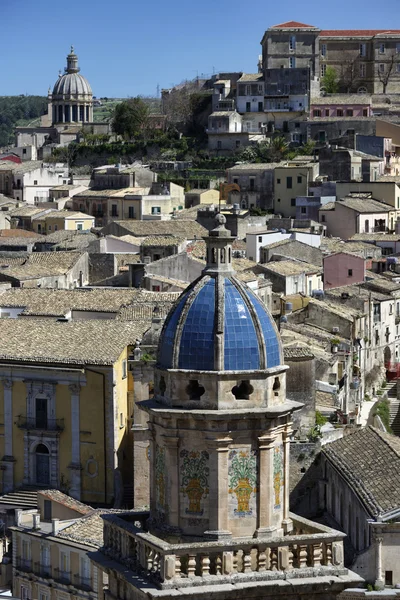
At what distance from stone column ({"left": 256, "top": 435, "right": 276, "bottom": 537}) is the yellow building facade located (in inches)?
805

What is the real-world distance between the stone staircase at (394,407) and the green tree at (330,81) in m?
53.7

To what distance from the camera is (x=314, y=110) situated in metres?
93.9

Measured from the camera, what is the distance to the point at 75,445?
115 ft

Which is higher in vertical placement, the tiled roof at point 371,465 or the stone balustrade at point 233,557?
the stone balustrade at point 233,557

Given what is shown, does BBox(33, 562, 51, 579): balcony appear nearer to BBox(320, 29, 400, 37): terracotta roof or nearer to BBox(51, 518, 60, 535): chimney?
BBox(51, 518, 60, 535): chimney

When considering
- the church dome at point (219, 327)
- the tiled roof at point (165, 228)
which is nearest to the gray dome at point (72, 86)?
the tiled roof at point (165, 228)

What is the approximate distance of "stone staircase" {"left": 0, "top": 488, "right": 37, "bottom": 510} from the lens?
112 ft

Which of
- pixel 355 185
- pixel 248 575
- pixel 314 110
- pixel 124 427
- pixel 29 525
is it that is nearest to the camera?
pixel 248 575

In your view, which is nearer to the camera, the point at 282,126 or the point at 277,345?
the point at 277,345

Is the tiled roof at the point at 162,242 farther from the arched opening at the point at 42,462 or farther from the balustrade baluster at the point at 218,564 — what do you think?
the balustrade baluster at the point at 218,564

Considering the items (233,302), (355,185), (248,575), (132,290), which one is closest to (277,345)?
(233,302)

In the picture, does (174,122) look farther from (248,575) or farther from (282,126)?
(248,575)

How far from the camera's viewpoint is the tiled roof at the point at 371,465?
2409 cm

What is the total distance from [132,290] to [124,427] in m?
10.0
